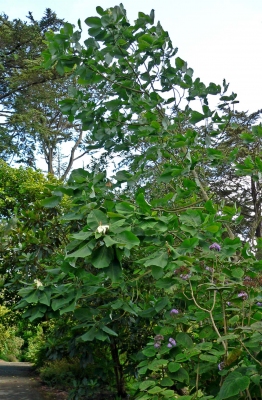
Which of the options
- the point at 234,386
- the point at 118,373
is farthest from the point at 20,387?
the point at 234,386

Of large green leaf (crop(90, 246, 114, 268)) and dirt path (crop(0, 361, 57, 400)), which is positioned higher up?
large green leaf (crop(90, 246, 114, 268))

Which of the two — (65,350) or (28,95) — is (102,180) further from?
(28,95)

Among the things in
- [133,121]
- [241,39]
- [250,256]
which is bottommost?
[250,256]

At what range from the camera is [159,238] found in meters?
2.12

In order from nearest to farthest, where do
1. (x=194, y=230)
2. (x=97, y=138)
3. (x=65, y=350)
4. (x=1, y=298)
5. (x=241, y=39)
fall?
(x=194, y=230) → (x=97, y=138) → (x=241, y=39) → (x=65, y=350) → (x=1, y=298)

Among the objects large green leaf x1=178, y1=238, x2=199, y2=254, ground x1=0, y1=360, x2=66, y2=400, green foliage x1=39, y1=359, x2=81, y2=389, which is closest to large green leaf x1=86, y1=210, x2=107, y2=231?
large green leaf x1=178, y1=238, x2=199, y2=254

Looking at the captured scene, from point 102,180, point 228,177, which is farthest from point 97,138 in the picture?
point 228,177

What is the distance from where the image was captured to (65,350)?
548 centimetres

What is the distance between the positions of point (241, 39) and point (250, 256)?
7.43 feet

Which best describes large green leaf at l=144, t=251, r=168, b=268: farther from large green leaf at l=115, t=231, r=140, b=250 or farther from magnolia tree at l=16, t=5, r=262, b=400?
large green leaf at l=115, t=231, r=140, b=250

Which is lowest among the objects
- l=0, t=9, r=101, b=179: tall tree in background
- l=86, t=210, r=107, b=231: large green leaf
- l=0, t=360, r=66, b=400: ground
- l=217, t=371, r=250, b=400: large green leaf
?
l=0, t=360, r=66, b=400: ground

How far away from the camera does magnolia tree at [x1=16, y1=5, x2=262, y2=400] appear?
2047mm

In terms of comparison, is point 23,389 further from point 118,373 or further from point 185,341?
point 185,341

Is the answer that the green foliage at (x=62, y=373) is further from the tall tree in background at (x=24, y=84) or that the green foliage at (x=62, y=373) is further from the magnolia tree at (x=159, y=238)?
the tall tree in background at (x=24, y=84)
